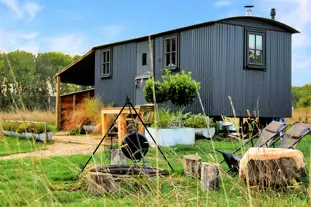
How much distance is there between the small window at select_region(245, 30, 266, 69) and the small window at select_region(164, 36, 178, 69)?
244 cm

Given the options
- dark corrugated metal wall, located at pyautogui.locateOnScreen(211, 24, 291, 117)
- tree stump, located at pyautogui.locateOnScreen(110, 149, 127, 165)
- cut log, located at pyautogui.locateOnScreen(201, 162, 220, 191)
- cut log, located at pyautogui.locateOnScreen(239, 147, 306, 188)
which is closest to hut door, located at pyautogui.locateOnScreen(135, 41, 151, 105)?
dark corrugated metal wall, located at pyautogui.locateOnScreen(211, 24, 291, 117)

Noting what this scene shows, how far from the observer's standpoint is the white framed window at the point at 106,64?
1741 centimetres

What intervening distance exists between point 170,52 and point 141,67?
1.77 metres

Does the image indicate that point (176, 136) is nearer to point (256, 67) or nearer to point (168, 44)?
point (256, 67)

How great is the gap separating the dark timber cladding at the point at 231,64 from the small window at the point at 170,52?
122 mm

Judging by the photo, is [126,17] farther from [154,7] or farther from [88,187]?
[88,187]

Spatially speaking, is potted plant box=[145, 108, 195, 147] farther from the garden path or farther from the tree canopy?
the tree canopy

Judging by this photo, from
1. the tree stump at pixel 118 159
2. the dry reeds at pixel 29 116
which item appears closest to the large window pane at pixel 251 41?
the tree stump at pixel 118 159

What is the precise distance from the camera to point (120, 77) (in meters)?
16.8

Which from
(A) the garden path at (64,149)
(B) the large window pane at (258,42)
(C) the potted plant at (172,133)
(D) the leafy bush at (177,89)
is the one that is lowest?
(A) the garden path at (64,149)

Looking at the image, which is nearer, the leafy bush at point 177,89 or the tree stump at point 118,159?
the tree stump at point 118,159

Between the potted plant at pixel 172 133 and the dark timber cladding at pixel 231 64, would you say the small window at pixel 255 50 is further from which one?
the potted plant at pixel 172 133

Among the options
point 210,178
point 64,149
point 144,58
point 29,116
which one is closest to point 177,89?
point 64,149

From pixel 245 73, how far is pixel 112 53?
6262 mm
